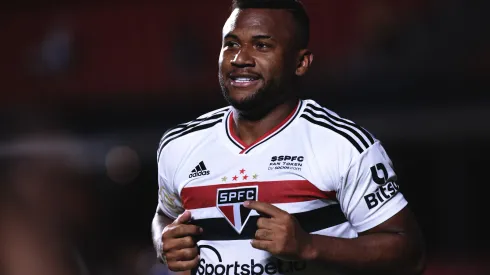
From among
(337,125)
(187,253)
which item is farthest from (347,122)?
(187,253)

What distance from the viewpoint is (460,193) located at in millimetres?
8055

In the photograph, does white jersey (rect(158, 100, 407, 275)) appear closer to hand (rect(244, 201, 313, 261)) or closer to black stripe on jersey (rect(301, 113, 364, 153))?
black stripe on jersey (rect(301, 113, 364, 153))

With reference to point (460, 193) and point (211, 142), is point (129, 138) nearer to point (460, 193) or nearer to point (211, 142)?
point (460, 193)

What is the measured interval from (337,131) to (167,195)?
0.77m

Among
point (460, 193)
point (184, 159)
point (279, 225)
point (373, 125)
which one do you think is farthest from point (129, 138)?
point (279, 225)

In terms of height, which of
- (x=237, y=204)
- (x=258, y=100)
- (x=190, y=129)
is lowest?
(x=237, y=204)

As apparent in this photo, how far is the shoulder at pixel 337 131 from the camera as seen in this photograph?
2.98 metres


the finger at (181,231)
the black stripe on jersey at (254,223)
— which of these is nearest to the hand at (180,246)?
the finger at (181,231)

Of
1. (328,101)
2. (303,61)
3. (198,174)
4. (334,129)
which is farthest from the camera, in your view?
(328,101)

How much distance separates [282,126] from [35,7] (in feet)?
34.5

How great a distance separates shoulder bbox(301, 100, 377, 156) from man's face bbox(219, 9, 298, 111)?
151 millimetres

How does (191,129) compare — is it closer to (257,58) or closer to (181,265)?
(257,58)

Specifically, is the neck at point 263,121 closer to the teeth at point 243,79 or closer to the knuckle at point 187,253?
the teeth at point 243,79

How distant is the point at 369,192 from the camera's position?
2.94 meters
